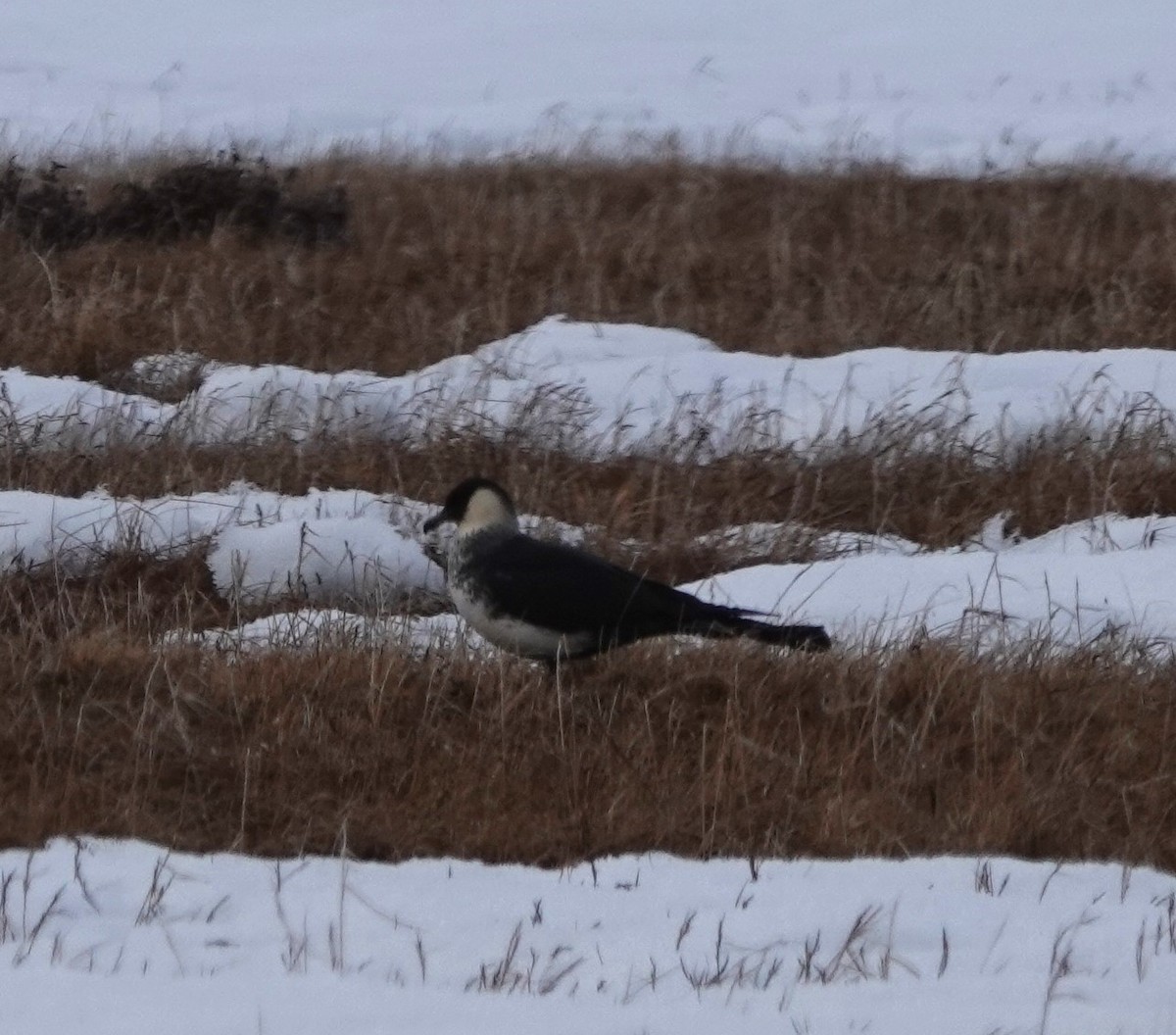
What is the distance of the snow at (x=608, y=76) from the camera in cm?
1794

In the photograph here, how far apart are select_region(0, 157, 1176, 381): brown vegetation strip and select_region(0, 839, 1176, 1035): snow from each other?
18.2 feet

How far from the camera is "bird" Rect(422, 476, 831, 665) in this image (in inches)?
191

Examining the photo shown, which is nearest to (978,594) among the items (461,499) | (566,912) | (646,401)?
(461,499)

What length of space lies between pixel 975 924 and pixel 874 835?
63 cm

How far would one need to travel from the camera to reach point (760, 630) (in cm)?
482

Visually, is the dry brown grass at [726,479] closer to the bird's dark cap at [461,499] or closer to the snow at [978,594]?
the snow at [978,594]

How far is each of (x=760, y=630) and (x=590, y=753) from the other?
583 millimetres

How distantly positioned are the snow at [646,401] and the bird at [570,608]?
101 inches

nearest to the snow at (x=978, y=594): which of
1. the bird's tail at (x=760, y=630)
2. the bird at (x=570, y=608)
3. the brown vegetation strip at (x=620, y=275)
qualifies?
the bird's tail at (x=760, y=630)

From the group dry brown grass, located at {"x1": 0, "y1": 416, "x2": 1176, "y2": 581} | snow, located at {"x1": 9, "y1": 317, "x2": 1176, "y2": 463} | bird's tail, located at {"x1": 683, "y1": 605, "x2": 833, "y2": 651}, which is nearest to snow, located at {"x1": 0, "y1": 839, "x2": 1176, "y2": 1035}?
bird's tail, located at {"x1": 683, "y1": 605, "x2": 833, "y2": 651}

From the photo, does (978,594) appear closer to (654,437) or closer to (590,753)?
(590,753)

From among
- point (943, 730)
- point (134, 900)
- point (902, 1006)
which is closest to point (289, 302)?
point (943, 730)

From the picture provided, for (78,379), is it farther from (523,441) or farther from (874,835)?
(874,835)

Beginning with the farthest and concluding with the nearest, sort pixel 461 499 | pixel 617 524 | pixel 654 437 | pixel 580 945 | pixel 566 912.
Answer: pixel 654 437
pixel 617 524
pixel 461 499
pixel 566 912
pixel 580 945
